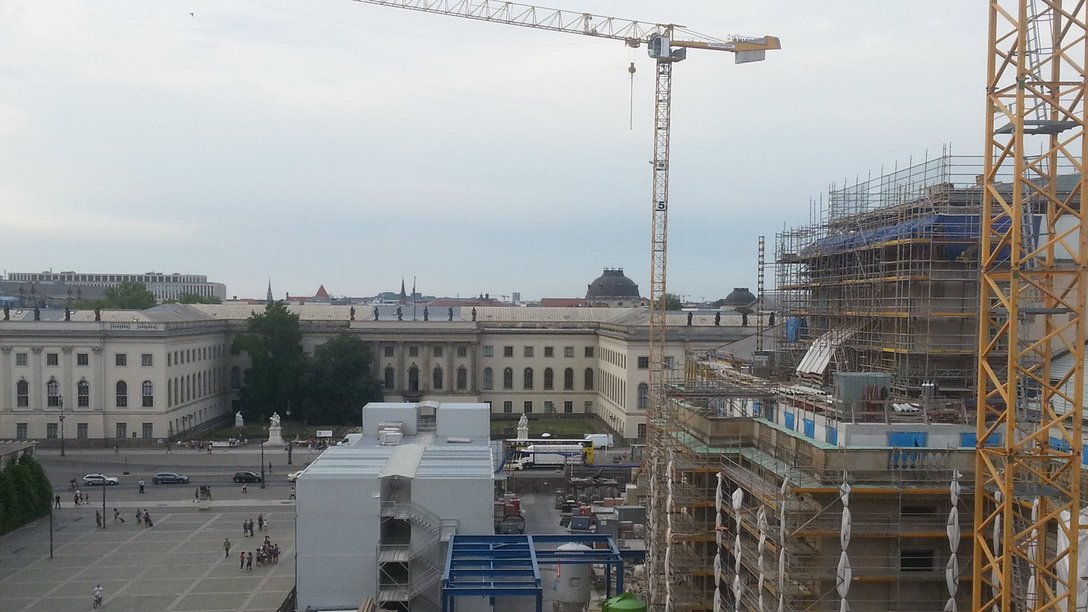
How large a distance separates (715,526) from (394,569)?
14372 millimetres

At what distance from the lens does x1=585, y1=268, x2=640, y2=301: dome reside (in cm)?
17712

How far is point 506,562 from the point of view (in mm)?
36969

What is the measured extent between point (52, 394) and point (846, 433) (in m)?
75.4

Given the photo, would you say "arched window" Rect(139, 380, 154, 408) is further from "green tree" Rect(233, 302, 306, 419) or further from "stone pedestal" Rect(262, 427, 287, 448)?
"green tree" Rect(233, 302, 306, 419)

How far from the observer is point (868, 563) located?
27.1 meters

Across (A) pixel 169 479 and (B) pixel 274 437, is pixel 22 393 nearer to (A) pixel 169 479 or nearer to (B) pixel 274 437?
(B) pixel 274 437

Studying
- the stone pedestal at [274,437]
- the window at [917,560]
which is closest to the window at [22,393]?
the stone pedestal at [274,437]

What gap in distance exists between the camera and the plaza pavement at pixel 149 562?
42219mm

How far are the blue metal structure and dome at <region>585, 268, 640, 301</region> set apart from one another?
136m

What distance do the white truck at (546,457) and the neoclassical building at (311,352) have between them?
43.1ft

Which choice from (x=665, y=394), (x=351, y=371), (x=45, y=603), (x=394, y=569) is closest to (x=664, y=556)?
(x=665, y=394)

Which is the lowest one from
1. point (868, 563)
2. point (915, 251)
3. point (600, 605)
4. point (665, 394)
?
point (600, 605)

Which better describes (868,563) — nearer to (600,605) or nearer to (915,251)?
(915,251)

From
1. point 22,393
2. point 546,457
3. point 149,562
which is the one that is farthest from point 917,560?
point 22,393
